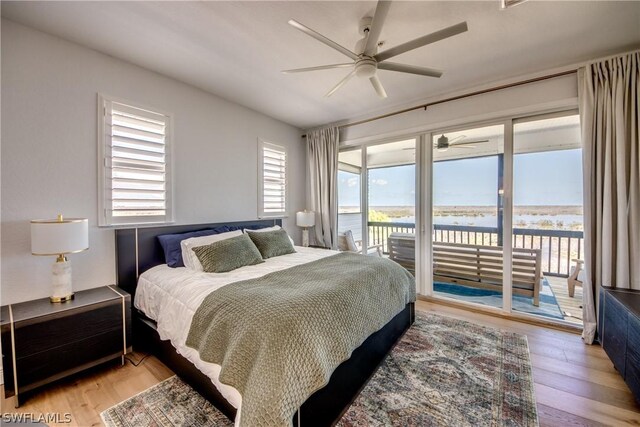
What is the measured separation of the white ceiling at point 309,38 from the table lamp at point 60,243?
1.56 meters

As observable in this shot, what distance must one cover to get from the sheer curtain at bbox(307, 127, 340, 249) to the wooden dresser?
3042 mm

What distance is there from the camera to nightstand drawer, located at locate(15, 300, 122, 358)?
1665 millimetres

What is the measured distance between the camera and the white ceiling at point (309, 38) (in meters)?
1.86

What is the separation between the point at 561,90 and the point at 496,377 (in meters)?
2.85

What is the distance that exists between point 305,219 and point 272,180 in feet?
2.71

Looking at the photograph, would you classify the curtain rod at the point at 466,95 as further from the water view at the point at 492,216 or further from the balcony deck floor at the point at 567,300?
the balcony deck floor at the point at 567,300

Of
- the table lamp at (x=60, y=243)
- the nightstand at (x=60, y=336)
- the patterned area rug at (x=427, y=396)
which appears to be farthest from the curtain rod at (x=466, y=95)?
the nightstand at (x=60, y=336)

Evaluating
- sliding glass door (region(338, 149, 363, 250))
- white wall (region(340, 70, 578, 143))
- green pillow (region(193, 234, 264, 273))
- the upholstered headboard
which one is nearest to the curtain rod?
white wall (region(340, 70, 578, 143))

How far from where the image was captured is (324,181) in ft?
14.2

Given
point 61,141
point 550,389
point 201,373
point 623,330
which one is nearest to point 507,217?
point 623,330

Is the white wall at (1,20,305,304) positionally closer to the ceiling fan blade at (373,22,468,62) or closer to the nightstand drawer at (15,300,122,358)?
the nightstand drawer at (15,300,122,358)

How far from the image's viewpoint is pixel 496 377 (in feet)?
6.29

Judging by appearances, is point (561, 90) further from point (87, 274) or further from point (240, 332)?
point (87, 274)

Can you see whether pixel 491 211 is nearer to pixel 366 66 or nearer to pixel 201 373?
pixel 366 66
